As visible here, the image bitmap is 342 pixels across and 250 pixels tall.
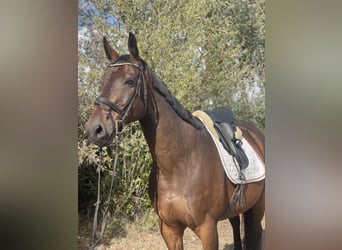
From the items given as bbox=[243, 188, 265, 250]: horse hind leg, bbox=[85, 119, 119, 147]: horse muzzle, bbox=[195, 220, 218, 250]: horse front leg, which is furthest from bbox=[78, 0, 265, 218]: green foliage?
bbox=[243, 188, 265, 250]: horse hind leg

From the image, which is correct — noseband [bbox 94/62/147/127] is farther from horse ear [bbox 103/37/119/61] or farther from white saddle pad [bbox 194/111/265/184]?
white saddle pad [bbox 194/111/265/184]

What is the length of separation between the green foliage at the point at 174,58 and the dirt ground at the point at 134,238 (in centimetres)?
9

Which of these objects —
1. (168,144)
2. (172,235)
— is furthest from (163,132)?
(172,235)

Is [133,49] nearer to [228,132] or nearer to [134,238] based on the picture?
[228,132]

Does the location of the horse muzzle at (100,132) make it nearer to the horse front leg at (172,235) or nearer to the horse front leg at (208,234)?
the horse front leg at (172,235)

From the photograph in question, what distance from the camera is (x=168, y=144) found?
195 centimetres

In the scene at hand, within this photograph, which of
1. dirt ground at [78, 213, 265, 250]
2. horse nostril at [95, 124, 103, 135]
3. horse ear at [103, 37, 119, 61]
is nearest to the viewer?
horse nostril at [95, 124, 103, 135]

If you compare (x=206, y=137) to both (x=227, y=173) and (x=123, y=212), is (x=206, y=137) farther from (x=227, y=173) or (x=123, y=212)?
(x=123, y=212)

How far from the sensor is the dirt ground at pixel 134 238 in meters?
2.05

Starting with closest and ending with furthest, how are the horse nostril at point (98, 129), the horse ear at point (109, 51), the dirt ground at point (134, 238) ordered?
the horse nostril at point (98, 129)
the horse ear at point (109, 51)
the dirt ground at point (134, 238)

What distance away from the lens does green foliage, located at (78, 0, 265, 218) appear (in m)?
2.00

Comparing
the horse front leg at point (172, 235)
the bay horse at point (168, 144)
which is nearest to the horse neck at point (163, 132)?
the bay horse at point (168, 144)

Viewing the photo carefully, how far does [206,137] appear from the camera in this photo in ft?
6.69
